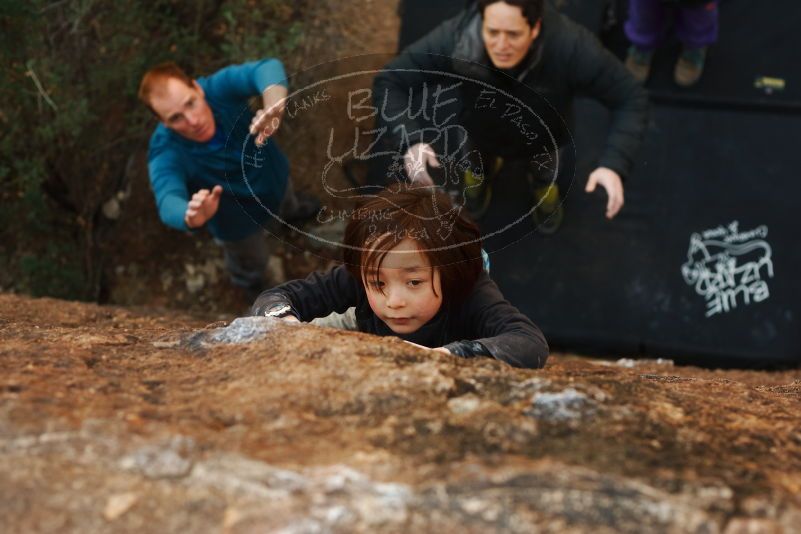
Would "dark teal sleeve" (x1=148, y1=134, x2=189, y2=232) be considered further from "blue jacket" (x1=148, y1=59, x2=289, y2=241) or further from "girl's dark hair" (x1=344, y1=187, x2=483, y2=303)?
"girl's dark hair" (x1=344, y1=187, x2=483, y2=303)

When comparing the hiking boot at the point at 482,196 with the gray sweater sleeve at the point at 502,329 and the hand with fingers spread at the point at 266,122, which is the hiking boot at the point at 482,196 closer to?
the hand with fingers spread at the point at 266,122

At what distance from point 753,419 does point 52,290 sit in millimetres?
3551

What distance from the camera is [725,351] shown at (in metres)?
3.94

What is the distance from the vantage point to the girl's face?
173 centimetres

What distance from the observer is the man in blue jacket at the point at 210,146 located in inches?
109

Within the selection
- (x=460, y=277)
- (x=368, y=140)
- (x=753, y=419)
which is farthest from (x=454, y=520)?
(x=368, y=140)

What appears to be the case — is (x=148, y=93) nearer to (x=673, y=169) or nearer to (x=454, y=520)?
(x=454, y=520)

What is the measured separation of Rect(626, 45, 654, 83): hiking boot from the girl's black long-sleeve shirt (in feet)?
8.15

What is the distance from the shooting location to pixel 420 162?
2000 mm

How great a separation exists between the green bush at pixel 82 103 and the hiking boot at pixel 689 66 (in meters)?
1.89

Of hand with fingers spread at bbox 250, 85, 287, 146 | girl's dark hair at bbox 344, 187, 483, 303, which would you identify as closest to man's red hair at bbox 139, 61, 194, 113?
hand with fingers spread at bbox 250, 85, 287, 146

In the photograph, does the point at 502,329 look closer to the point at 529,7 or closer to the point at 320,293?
the point at 320,293

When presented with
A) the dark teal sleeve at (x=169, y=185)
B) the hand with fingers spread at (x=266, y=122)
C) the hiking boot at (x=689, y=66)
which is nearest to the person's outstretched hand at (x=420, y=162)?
the hand with fingers spread at (x=266, y=122)

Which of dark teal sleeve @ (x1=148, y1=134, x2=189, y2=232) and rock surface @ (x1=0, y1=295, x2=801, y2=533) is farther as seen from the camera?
dark teal sleeve @ (x1=148, y1=134, x2=189, y2=232)
